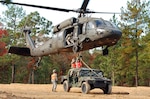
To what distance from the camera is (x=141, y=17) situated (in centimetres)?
3838

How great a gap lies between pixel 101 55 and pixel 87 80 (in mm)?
36709

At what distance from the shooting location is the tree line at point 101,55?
126ft

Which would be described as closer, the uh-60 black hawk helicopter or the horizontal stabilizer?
the uh-60 black hawk helicopter

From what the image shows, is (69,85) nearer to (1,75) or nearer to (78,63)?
(78,63)

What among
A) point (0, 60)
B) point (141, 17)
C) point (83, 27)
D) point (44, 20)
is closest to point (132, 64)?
point (141, 17)

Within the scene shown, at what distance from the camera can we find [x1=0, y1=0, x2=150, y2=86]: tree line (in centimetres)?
3844

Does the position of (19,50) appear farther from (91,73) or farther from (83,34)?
(83,34)

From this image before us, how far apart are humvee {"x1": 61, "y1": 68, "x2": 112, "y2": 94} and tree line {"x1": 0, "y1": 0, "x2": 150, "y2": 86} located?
771 cm

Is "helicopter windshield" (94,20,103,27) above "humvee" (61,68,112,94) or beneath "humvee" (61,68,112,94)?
above

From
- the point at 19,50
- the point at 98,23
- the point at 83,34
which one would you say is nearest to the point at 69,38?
the point at 83,34

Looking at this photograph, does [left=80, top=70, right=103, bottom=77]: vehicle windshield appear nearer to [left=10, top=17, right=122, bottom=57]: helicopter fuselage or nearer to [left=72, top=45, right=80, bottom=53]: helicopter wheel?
[left=10, top=17, right=122, bottom=57]: helicopter fuselage

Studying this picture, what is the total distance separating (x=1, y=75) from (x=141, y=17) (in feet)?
107

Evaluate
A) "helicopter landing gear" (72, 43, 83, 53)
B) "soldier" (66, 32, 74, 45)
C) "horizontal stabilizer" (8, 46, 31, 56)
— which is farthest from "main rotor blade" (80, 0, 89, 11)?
"horizontal stabilizer" (8, 46, 31, 56)

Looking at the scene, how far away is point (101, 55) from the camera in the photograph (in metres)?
55.3
